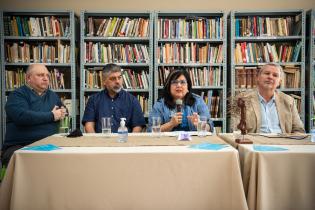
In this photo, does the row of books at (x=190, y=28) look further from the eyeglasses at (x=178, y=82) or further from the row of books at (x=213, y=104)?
the eyeglasses at (x=178, y=82)

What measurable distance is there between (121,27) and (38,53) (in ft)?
3.74

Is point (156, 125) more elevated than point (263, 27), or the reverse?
point (263, 27)

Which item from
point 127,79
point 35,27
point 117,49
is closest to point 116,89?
point 127,79

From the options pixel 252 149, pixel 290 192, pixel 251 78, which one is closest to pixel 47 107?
pixel 252 149

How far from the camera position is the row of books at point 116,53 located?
428 cm

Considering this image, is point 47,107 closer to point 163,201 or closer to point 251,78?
point 163,201

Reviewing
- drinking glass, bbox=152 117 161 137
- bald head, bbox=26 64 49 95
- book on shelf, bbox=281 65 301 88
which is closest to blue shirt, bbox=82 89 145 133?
bald head, bbox=26 64 49 95

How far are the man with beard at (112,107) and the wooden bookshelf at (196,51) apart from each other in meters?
1.05

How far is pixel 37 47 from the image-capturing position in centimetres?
425

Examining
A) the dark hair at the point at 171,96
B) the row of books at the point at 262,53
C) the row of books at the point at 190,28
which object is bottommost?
the dark hair at the point at 171,96

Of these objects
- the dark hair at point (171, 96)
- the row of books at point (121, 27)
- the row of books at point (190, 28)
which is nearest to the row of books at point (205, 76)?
the row of books at point (190, 28)

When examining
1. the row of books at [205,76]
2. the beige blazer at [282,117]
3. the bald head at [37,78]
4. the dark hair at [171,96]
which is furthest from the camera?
the row of books at [205,76]

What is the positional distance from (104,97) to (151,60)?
1.20 meters

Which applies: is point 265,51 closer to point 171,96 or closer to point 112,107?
point 171,96
